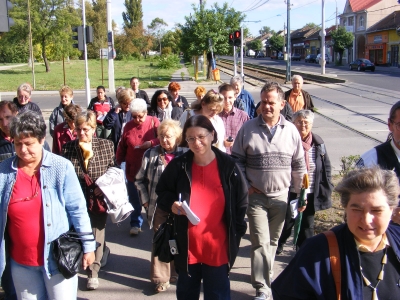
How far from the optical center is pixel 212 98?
5102mm

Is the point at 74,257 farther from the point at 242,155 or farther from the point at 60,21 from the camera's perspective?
the point at 60,21

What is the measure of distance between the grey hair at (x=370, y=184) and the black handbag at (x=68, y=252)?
6.05 ft

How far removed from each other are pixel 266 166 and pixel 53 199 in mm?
1942

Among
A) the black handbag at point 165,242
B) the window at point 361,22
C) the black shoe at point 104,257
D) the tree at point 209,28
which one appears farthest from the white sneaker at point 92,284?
the window at point 361,22

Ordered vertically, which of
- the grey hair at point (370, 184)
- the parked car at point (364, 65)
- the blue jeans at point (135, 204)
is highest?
the parked car at point (364, 65)

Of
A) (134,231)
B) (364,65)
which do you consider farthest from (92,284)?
(364,65)

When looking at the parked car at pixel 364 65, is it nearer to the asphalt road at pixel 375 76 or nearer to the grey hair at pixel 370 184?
the asphalt road at pixel 375 76

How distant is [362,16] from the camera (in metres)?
72.8

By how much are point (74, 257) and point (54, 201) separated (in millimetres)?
402

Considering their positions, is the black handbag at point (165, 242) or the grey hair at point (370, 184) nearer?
the grey hair at point (370, 184)

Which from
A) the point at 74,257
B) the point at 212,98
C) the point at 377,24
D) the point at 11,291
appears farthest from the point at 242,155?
the point at 377,24

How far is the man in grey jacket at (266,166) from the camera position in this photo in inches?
165

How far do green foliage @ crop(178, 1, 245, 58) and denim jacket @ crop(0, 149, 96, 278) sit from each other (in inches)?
1239

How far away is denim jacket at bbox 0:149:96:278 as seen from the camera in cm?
304
